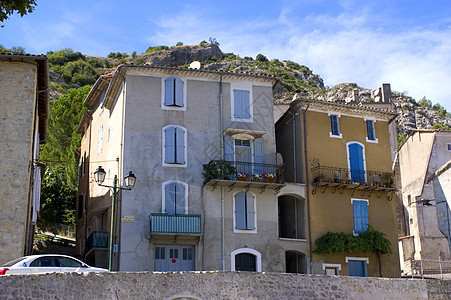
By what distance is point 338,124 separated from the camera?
3409cm

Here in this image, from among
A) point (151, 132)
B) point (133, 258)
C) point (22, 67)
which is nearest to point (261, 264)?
point (133, 258)

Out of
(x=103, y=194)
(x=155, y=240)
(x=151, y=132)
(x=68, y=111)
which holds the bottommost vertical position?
(x=155, y=240)

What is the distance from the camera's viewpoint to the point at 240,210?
100 ft

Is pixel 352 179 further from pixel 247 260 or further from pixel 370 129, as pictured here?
pixel 247 260

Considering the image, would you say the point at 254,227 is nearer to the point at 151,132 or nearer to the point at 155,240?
the point at 155,240

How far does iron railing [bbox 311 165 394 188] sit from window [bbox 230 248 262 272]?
510 cm

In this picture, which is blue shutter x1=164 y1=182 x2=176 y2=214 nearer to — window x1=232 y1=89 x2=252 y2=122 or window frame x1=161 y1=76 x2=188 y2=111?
window frame x1=161 y1=76 x2=188 y2=111

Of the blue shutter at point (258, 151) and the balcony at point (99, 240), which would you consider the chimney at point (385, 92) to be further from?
the balcony at point (99, 240)

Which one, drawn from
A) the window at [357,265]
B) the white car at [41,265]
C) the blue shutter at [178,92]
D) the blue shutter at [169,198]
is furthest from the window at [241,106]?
the white car at [41,265]

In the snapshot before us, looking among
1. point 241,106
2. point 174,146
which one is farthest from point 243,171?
point 174,146

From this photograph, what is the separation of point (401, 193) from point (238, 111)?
796 inches

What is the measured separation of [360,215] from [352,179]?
6.41 feet

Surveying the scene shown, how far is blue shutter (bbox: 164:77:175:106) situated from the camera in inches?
1219

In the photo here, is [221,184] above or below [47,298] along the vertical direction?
above
